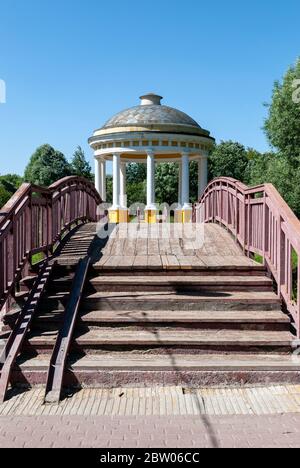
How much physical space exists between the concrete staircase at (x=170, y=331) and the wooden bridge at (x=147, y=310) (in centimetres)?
1

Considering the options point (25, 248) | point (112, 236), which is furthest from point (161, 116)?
point (25, 248)

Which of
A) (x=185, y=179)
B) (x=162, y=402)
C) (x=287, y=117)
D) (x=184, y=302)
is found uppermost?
(x=287, y=117)

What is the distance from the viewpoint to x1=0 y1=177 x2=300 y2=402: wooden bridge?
4.52m

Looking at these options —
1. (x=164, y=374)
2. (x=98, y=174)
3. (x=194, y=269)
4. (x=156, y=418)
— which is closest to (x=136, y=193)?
(x=98, y=174)

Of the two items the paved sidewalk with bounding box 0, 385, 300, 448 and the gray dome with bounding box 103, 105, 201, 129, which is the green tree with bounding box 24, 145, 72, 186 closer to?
the gray dome with bounding box 103, 105, 201, 129

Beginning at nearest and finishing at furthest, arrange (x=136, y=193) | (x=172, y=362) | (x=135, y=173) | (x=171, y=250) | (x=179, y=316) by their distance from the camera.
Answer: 1. (x=172, y=362)
2. (x=179, y=316)
3. (x=171, y=250)
4. (x=136, y=193)
5. (x=135, y=173)

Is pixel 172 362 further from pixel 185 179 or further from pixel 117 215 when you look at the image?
pixel 185 179

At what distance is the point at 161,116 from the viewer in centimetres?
2130

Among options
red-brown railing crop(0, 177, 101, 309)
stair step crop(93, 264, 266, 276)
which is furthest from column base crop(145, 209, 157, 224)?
stair step crop(93, 264, 266, 276)

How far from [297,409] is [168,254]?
3661 mm

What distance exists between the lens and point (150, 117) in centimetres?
2122

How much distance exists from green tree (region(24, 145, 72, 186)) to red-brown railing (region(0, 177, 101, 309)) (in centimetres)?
3554

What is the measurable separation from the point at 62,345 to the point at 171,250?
3.31 meters

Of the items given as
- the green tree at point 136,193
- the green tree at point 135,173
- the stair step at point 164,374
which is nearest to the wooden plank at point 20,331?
the stair step at point 164,374
